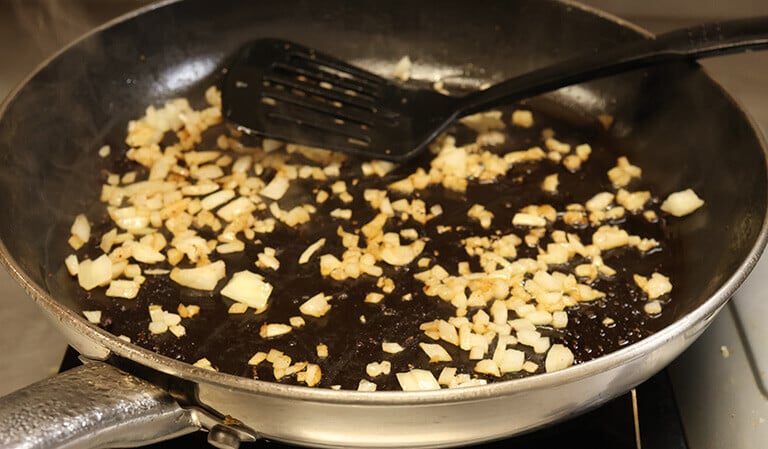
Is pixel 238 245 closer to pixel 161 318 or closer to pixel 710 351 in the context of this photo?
pixel 161 318

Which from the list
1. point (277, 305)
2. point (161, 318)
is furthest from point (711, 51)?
point (161, 318)

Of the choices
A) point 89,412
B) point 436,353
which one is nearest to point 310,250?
point 436,353

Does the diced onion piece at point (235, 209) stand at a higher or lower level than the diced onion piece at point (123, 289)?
higher

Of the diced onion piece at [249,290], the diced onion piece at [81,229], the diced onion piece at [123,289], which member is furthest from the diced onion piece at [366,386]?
the diced onion piece at [81,229]

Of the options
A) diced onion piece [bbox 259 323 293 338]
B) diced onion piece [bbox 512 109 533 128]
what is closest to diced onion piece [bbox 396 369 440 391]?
diced onion piece [bbox 259 323 293 338]

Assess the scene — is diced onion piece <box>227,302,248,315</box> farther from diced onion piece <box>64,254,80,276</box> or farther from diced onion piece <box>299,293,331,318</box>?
diced onion piece <box>64,254,80,276</box>

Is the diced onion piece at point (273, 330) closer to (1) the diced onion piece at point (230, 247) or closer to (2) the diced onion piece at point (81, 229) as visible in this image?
(1) the diced onion piece at point (230, 247)
